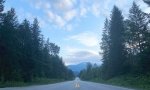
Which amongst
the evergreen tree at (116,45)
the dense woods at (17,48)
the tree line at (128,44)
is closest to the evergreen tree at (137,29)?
the tree line at (128,44)

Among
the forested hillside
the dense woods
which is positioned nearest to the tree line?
the forested hillside

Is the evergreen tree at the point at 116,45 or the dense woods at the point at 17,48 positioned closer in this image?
the dense woods at the point at 17,48

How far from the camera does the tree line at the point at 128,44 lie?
5808cm

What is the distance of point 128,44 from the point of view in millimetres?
67875

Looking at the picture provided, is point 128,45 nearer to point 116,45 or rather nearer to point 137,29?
point 116,45

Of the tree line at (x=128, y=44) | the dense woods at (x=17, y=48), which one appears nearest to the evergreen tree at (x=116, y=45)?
the tree line at (x=128, y=44)

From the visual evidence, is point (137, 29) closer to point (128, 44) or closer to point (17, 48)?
point (128, 44)

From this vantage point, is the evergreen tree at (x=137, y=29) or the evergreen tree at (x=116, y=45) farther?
the evergreen tree at (x=116, y=45)

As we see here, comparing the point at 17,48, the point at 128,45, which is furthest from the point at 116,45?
the point at 17,48

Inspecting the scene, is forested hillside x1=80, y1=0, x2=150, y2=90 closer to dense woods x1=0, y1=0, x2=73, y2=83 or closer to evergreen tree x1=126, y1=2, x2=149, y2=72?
evergreen tree x1=126, y1=2, x2=149, y2=72

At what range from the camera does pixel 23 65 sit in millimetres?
73250

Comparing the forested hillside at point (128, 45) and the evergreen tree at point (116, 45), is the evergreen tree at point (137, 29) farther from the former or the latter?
the evergreen tree at point (116, 45)

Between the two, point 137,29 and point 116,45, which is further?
point 116,45

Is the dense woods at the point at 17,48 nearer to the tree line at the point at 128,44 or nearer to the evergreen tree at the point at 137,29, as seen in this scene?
the tree line at the point at 128,44
